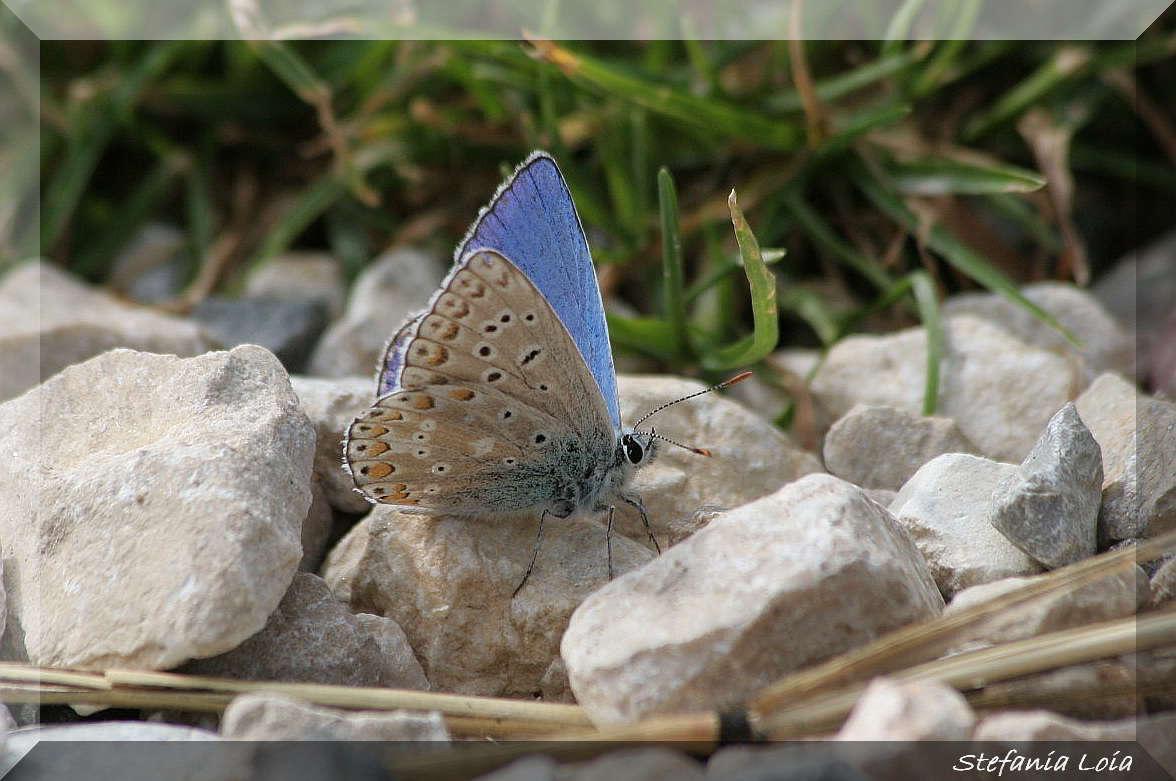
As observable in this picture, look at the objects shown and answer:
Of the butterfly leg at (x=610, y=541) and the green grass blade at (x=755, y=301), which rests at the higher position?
the green grass blade at (x=755, y=301)

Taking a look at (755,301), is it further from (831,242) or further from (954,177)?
(954,177)

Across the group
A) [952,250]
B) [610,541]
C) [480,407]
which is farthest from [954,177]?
[480,407]

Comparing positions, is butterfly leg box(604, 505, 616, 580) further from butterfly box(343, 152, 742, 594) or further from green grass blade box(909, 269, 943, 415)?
green grass blade box(909, 269, 943, 415)

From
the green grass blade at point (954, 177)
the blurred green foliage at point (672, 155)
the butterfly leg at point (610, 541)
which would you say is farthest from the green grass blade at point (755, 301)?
the green grass blade at point (954, 177)

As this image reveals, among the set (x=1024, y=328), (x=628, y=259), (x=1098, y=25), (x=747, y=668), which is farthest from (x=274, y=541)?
(x=1098, y=25)

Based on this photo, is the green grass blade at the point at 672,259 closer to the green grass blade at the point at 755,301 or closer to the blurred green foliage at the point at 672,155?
the blurred green foliage at the point at 672,155

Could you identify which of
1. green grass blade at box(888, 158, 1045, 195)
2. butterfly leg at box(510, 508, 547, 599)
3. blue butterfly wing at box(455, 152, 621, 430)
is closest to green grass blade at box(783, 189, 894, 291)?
green grass blade at box(888, 158, 1045, 195)
